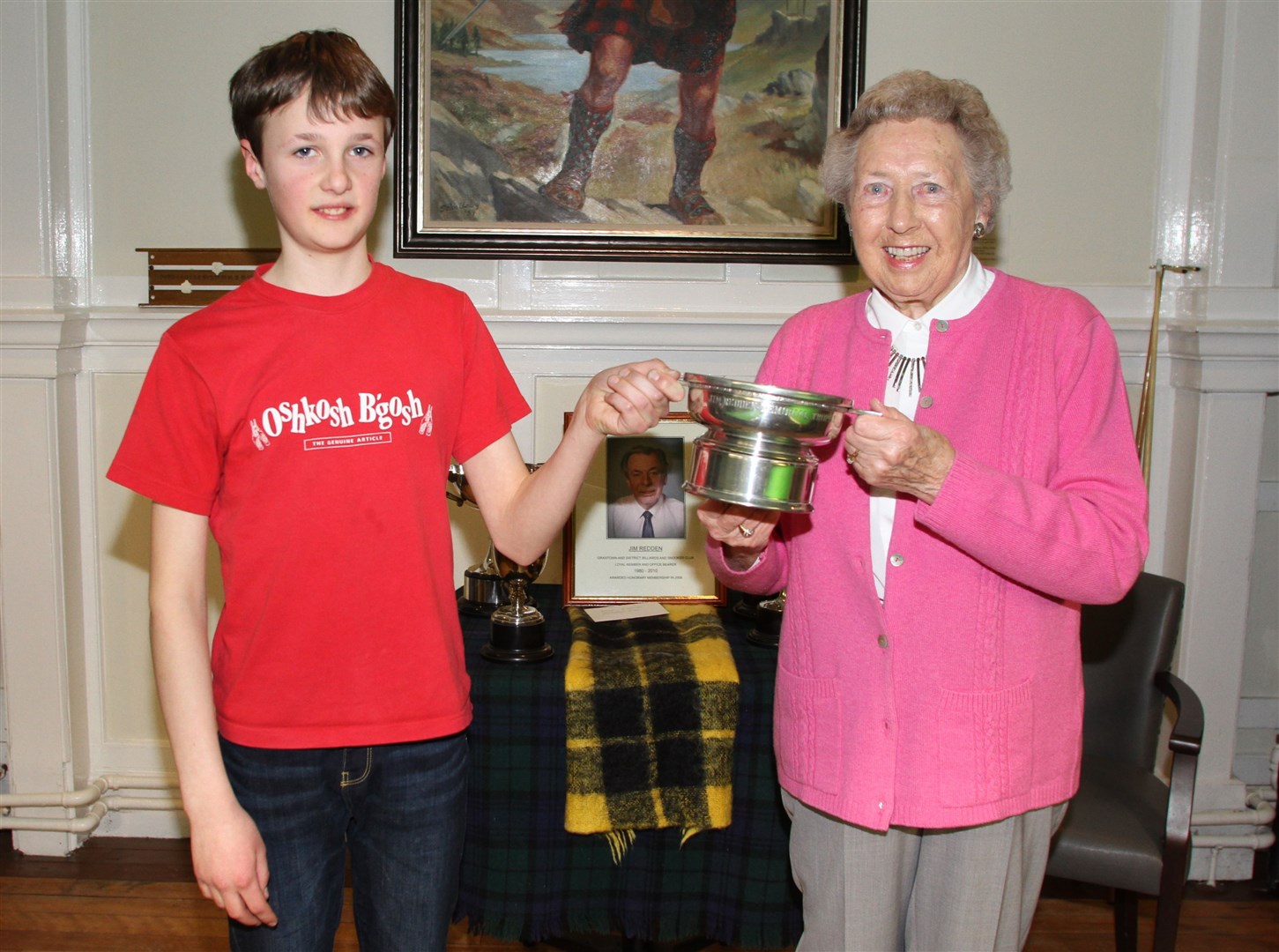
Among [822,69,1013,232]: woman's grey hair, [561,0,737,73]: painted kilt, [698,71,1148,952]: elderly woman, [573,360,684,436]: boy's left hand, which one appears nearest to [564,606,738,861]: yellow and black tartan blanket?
[698,71,1148,952]: elderly woman

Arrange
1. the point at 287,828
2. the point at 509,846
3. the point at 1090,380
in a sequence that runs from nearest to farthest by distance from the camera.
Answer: the point at 287,828
the point at 1090,380
the point at 509,846

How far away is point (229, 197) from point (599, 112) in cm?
101

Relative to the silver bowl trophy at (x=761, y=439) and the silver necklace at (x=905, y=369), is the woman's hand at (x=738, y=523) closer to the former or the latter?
the silver bowl trophy at (x=761, y=439)

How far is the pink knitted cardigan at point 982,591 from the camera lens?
1392mm

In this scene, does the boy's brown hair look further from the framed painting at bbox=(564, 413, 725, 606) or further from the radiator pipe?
the radiator pipe

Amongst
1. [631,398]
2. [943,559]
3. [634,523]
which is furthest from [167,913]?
A: [943,559]

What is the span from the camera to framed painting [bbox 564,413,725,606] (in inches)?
103

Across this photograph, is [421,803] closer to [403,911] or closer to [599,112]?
[403,911]

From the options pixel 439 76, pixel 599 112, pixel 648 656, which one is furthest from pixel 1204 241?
pixel 439 76

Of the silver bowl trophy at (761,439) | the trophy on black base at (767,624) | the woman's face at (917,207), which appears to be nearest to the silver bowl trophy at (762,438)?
the silver bowl trophy at (761,439)

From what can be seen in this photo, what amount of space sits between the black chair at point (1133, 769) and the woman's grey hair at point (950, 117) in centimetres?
126

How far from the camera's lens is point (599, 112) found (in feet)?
8.92

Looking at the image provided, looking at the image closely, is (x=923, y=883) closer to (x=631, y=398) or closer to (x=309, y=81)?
(x=631, y=398)

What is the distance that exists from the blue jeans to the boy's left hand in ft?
1.56
